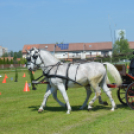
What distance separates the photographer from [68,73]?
9.12 m

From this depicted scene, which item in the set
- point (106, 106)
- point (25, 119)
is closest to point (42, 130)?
point (25, 119)

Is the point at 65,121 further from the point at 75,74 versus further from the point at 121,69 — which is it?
the point at 121,69

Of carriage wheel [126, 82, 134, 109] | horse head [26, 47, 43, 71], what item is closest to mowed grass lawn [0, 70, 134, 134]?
carriage wheel [126, 82, 134, 109]

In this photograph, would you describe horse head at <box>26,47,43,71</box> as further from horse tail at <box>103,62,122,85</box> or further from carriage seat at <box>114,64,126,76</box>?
carriage seat at <box>114,64,126,76</box>

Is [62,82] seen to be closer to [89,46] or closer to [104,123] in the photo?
[104,123]

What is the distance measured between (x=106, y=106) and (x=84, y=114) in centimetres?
189

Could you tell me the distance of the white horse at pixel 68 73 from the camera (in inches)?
357

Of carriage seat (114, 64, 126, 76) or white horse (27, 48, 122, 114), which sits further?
carriage seat (114, 64, 126, 76)

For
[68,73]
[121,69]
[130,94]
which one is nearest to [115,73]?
[121,69]

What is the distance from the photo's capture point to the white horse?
29.7ft

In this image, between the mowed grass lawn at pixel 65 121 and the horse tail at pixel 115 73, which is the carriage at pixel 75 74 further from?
the mowed grass lawn at pixel 65 121

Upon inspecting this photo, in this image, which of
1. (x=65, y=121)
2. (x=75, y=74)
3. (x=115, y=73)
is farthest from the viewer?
(x=115, y=73)

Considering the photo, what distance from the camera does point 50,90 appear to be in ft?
30.4

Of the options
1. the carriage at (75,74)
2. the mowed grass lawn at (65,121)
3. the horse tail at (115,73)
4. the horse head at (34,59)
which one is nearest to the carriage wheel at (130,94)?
the carriage at (75,74)
